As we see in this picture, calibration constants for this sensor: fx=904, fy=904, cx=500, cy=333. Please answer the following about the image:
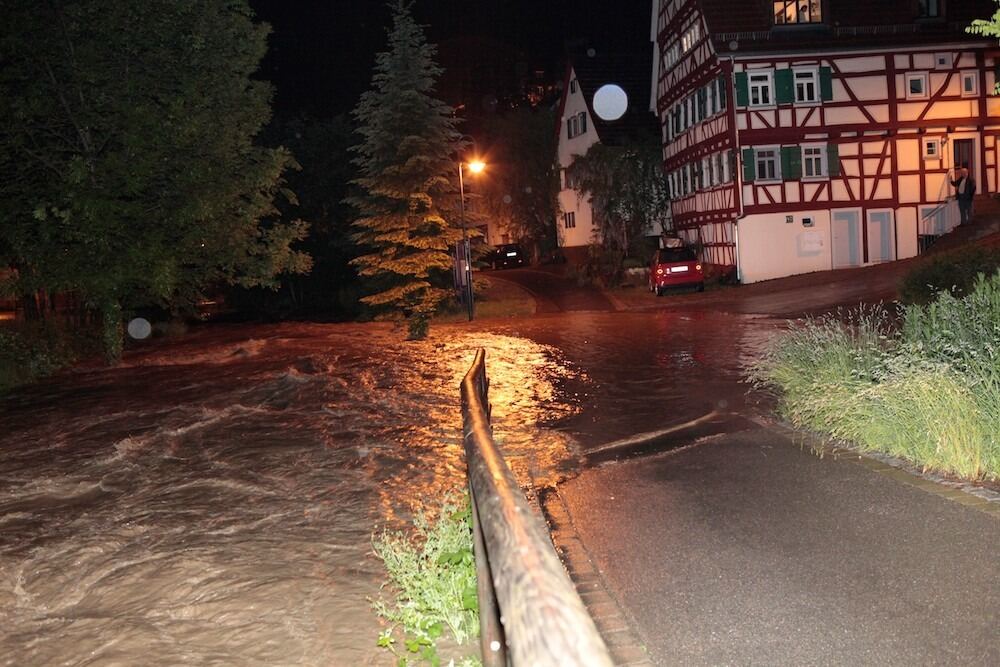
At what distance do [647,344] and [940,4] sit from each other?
24.9 metres

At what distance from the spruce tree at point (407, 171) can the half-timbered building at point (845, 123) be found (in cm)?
1216

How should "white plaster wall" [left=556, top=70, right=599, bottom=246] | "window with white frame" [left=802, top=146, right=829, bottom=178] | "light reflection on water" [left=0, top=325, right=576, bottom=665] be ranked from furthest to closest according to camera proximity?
"white plaster wall" [left=556, top=70, right=599, bottom=246]
"window with white frame" [left=802, top=146, right=829, bottom=178]
"light reflection on water" [left=0, top=325, right=576, bottom=665]

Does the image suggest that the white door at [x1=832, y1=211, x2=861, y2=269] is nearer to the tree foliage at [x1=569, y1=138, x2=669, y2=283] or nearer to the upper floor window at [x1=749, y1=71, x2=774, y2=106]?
the upper floor window at [x1=749, y1=71, x2=774, y2=106]

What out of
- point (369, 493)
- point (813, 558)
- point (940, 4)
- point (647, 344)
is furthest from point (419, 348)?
point (940, 4)

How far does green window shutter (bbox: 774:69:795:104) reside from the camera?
36.1 metres

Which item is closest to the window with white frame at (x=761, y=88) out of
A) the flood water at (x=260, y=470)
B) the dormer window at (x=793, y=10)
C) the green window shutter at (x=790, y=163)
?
the green window shutter at (x=790, y=163)

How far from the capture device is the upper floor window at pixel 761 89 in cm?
3619

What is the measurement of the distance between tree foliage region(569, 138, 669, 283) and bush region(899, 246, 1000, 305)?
81.9 feet

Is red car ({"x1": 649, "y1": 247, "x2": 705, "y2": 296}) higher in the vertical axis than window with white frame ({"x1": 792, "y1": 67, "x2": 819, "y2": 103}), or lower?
lower

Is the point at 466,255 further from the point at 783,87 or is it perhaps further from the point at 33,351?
the point at 783,87

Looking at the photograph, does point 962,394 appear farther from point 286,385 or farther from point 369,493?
point 286,385

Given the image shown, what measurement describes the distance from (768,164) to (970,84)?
8632 millimetres

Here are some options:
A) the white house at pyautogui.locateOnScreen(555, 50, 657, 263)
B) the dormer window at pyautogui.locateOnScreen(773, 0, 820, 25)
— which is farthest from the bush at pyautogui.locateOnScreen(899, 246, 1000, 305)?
the white house at pyautogui.locateOnScreen(555, 50, 657, 263)

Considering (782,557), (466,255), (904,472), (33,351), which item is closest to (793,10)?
(466,255)
